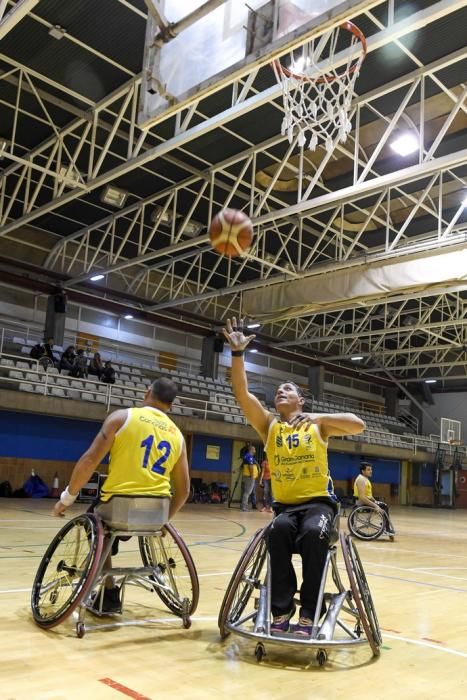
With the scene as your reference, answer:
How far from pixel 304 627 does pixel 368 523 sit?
8699 mm

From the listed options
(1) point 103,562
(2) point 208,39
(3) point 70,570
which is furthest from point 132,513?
(2) point 208,39

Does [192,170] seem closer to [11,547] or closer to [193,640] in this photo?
[11,547]

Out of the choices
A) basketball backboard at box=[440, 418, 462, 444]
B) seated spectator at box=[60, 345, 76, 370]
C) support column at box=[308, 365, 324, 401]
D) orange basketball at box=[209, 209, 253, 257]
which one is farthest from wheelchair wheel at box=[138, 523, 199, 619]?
basketball backboard at box=[440, 418, 462, 444]

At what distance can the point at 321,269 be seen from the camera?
15977 mm

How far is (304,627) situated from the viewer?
344cm

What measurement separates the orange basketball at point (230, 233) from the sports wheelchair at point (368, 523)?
5.82 metres

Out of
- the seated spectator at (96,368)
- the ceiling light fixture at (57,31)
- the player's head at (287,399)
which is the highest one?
the ceiling light fixture at (57,31)

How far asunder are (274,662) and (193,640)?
56 centimetres

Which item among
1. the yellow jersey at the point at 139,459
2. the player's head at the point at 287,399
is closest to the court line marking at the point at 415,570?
the player's head at the point at 287,399

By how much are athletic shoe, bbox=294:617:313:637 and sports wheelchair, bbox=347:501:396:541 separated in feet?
25.8

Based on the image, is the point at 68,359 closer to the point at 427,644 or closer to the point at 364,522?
the point at 364,522

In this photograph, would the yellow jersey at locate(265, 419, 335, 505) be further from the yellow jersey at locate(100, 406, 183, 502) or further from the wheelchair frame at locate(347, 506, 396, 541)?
the wheelchair frame at locate(347, 506, 396, 541)

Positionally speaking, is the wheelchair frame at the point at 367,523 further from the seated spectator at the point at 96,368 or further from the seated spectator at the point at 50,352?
the seated spectator at the point at 50,352

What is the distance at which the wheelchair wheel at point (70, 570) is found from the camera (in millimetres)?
3537
